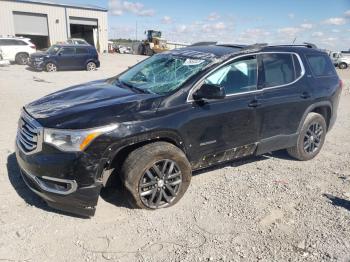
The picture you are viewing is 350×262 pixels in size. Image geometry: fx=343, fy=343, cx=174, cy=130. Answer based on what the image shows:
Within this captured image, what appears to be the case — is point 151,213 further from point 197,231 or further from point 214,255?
point 214,255

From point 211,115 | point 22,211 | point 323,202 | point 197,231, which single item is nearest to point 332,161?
point 323,202

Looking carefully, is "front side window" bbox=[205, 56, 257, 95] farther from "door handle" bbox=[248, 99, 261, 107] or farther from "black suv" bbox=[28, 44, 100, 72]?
"black suv" bbox=[28, 44, 100, 72]

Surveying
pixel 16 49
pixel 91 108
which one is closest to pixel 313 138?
→ pixel 91 108

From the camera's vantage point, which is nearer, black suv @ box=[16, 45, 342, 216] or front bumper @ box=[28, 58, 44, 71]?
black suv @ box=[16, 45, 342, 216]

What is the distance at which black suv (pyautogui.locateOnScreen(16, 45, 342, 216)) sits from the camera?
11.0 feet

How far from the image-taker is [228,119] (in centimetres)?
427

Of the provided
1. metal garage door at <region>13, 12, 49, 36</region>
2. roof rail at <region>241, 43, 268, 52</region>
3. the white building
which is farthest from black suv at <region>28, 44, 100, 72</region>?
metal garage door at <region>13, 12, 49, 36</region>

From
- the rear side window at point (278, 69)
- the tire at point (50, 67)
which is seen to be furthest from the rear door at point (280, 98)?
the tire at point (50, 67)

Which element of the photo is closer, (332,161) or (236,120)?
(236,120)

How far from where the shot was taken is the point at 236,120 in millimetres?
4355

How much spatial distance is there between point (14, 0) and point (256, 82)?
116 ft

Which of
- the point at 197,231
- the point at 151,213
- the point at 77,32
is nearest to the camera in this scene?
the point at 197,231

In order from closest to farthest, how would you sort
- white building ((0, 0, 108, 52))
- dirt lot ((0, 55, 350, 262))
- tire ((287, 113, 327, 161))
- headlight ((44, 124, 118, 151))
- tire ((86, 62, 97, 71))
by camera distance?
dirt lot ((0, 55, 350, 262)), headlight ((44, 124, 118, 151)), tire ((287, 113, 327, 161)), tire ((86, 62, 97, 71)), white building ((0, 0, 108, 52))

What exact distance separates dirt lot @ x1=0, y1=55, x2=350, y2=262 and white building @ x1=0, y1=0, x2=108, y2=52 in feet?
110
